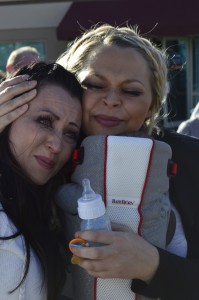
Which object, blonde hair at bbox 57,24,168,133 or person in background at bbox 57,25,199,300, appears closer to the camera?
person in background at bbox 57,25,199,300

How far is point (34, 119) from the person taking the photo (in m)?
1.67

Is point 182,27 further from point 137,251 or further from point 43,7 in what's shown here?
point 137,251

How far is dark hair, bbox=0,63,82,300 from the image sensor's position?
156 cm

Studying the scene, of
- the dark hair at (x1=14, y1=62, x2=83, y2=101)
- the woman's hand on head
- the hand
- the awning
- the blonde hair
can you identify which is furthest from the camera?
the awning

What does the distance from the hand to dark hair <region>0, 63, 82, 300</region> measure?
0.23 meters

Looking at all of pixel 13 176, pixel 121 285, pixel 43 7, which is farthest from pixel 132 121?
pixel 43 7

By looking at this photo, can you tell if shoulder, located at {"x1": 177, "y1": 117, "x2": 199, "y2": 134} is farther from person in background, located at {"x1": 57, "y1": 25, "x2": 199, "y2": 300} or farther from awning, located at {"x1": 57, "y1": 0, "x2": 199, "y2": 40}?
awning, located at {"x1": 57, "y1": 0, "x2": 199, "y2": 40}

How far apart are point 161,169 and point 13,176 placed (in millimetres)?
510

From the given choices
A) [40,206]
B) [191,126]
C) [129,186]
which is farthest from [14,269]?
[191,126]

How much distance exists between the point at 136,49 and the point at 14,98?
55cm

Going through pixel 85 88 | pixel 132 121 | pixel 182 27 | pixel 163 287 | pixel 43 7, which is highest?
pixel 43 7

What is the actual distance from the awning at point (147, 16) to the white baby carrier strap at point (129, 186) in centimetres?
724

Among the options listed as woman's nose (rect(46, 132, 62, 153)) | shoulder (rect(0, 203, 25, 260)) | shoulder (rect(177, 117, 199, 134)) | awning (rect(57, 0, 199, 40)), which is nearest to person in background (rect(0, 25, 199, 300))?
woman's nose (rect(46, 132, 62, 153))

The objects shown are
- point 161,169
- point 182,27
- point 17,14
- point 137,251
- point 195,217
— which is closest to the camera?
point 137,251
